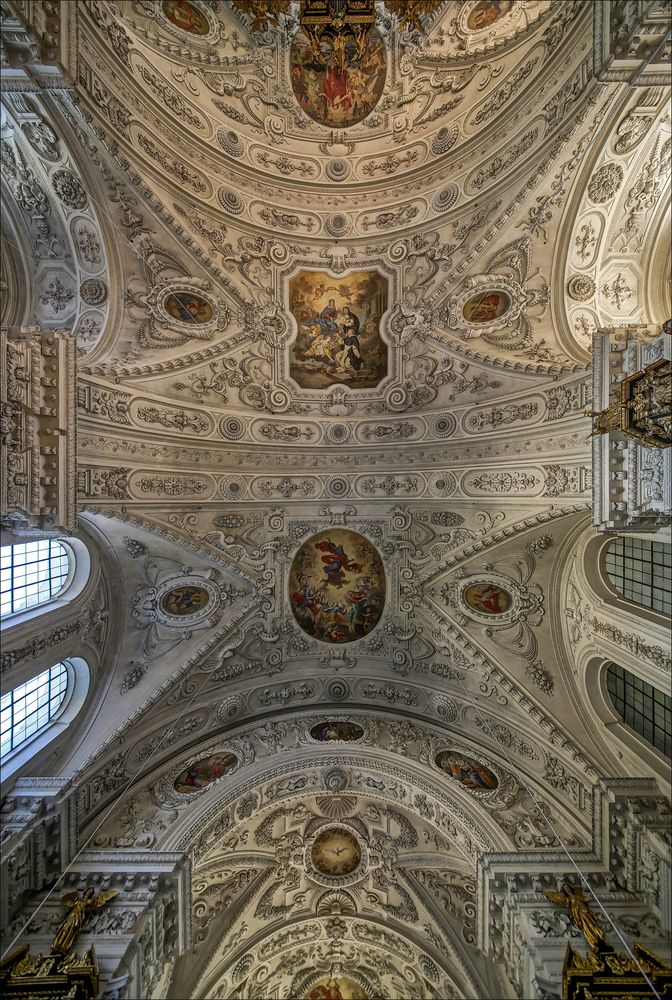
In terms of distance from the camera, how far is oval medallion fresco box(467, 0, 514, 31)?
10.0 m

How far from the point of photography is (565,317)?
426 inches

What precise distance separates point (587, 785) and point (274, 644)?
8.48 meters

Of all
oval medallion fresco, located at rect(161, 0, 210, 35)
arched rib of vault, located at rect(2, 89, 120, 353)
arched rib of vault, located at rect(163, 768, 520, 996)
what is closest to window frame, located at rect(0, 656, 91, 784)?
arched rib of vault, located at rect(163, 768, 520, 996)

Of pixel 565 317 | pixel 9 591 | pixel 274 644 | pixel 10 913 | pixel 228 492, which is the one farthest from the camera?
pixel 274 644

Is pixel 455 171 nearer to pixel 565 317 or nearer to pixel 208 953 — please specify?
pixel 565 317

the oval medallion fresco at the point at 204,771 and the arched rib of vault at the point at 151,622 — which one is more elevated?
the arched rib of vault at the point at 151,622

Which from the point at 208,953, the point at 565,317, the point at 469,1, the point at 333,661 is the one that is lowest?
the point at 208,953

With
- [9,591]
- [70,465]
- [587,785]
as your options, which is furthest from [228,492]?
[587,785]

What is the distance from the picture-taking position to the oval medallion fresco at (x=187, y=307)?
37.9 ft

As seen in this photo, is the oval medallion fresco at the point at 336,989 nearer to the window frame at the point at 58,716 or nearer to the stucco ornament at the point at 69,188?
the window frame at the point at 58,716

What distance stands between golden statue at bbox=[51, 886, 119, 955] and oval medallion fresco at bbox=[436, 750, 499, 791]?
8249mm

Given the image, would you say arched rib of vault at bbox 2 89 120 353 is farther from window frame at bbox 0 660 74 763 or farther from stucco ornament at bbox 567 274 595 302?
stucco ornament at bbox 567 274 595 302

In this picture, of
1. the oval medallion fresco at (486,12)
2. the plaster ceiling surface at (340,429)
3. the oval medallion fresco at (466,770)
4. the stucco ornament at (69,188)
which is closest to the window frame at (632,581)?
the plaster ceiling surface at (340,429)

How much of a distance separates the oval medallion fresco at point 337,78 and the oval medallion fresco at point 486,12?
213 cm
